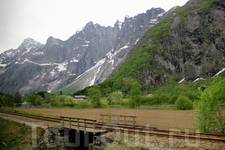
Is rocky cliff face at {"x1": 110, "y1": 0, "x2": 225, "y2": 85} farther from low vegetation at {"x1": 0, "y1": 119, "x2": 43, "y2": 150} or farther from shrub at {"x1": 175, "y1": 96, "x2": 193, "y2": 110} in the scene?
low vegetation at {"x1": 0, "y1": 119, "x2": 43, "y2": 150}

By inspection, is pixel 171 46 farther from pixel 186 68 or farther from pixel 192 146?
pixel 192 146

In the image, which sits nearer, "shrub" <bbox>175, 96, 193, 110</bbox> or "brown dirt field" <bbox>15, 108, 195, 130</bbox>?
"brown dirt field" <bbox>15, 108, 195, 130</bbox>

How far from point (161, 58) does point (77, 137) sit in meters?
126

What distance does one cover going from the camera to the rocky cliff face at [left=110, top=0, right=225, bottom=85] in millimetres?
115750

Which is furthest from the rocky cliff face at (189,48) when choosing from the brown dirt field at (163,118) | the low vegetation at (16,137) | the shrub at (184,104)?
the low vegetation at (16,137)

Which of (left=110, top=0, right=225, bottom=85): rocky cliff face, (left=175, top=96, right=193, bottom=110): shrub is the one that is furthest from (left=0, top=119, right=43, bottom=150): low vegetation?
(left=110, top=0, right=225, bottom=85): rocky cliff face

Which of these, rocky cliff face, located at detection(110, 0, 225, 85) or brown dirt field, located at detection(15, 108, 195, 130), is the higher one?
rocky cliff face, located at detection(110, 0, 225, 85)

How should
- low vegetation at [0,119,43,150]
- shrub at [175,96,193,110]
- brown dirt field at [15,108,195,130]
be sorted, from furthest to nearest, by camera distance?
shrub at [175,96,193,110], brown dirt field at [15,108,195,130], low vegetation at [0,119,43,150]

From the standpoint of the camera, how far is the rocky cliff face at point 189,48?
11575 cm

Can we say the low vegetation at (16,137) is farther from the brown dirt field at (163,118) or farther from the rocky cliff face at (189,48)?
the rocky cliff face at (189,48)

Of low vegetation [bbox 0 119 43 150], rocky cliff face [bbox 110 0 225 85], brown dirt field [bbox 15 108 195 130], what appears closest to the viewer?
low vegetation [bbox 0 119 43 150]

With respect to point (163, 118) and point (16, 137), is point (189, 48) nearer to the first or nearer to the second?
point (163, 118)

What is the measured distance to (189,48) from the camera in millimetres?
127000

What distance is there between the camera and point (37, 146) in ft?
41.1
